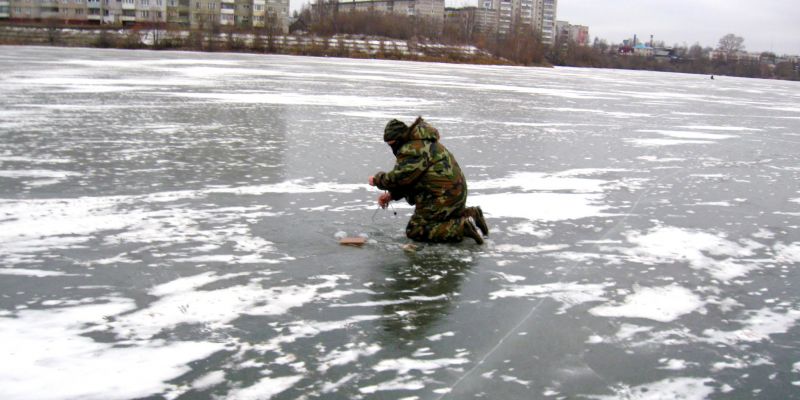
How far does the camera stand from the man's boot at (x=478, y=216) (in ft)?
20.1

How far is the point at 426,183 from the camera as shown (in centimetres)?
591

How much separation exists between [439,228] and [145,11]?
106488mm

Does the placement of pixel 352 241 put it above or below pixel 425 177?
below

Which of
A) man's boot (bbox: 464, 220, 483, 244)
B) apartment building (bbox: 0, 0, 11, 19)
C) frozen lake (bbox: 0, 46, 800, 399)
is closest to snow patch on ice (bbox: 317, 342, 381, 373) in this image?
frozen lake (bbox: 0, 46, 800, 399)

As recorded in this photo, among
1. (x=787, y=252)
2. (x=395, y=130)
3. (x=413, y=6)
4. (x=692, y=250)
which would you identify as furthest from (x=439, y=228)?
(x=413, y=6)

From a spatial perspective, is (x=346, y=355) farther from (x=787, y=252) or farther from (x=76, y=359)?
(x=787, y=252)

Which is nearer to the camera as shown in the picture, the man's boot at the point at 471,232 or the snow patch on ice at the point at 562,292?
the snow patch on ice at the point at 562,292

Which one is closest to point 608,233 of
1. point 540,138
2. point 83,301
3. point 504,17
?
point 83,301

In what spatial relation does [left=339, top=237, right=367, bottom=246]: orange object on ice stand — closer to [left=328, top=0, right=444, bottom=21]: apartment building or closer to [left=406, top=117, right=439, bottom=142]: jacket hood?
[left=406, top=117, right=439, bottom=142]: jacket hood

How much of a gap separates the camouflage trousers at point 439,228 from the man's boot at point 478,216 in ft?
0.29

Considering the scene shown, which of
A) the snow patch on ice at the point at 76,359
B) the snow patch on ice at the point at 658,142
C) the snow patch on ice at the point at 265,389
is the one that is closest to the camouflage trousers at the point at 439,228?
the snow patch on ice at the point at 76,359

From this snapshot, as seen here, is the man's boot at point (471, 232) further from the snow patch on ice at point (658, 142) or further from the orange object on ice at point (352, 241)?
the snow patch on ice at point (658, 142)

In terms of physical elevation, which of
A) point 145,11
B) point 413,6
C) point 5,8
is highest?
point 413,6

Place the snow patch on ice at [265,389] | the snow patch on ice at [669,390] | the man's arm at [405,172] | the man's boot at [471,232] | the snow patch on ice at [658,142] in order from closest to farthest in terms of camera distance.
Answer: the snow patch on ice at [265,389], the snow patch on ice at [669,390], the man's arm at [405,172], the man's boot at [471,232], the snow patch on ice at [658,142]
